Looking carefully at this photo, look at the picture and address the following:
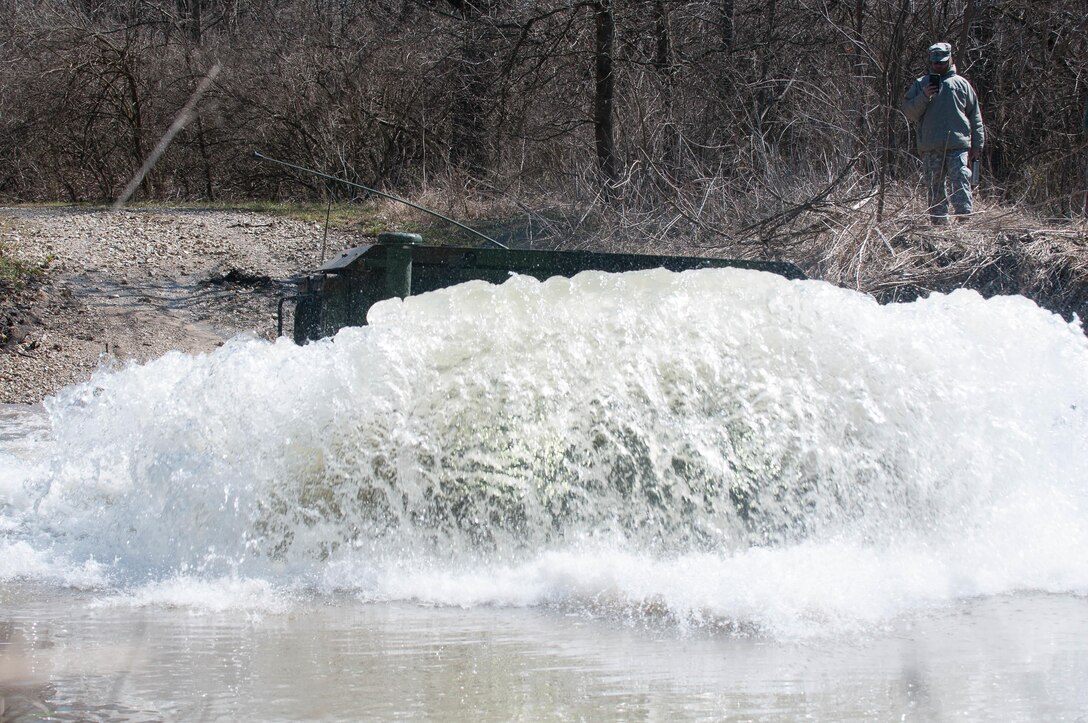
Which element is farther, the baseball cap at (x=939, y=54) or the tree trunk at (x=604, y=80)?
the tree trunk at (x=604, y=80)

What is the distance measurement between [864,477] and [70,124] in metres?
18.1

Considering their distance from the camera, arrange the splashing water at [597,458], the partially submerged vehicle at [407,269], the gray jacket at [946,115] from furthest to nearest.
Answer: the gray jacket at [946,115]
the partially submerged vehicle at [407,269]
the splashing water at [597,458]

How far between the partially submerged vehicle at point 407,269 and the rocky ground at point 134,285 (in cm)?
369

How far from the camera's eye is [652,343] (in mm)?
6180

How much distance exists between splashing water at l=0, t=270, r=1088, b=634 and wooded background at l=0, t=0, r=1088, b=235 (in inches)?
215

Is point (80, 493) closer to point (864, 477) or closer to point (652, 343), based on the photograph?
point (652, 343)

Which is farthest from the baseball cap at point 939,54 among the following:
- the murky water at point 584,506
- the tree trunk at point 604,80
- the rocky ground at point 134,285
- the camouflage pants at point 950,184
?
the rocky ground at point 134,285

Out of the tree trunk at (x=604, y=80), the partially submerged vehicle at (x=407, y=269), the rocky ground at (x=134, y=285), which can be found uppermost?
the tree trunk at (x=604, y=80)

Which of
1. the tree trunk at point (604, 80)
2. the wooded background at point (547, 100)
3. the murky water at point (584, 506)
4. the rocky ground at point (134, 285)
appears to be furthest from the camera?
the tree trunk at point (604, 80)

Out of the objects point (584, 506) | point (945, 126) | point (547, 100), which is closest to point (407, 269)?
point (584, 506)

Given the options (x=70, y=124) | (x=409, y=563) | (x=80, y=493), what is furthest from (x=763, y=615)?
(x=70, y=124)

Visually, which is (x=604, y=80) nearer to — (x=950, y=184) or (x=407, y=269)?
(x=950, y=184)

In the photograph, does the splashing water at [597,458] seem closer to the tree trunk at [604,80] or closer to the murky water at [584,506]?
the murky water at [584,506]

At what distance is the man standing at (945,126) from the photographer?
11.6 m
